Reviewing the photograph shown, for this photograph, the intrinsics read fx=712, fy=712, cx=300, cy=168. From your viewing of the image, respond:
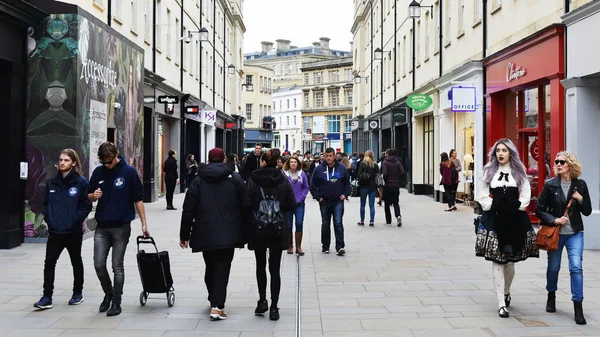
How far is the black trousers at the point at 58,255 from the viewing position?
7562 millimetres

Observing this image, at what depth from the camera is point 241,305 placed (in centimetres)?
783

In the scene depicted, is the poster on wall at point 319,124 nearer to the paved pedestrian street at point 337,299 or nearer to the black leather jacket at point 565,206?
the paved pedestrian street at point 337,299

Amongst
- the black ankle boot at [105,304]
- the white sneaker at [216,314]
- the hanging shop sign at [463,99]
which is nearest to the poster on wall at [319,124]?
the hanging shop sign at [463,99]

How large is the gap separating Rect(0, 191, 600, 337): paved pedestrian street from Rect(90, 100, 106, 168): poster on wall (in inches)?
75.6

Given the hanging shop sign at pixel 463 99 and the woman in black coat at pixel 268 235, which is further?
the hanging shop sign at pixel 463 99

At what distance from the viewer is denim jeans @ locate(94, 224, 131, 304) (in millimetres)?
7383

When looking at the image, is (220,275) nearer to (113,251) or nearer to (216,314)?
(216,314)

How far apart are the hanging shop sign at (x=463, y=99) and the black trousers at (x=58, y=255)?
12589 mm

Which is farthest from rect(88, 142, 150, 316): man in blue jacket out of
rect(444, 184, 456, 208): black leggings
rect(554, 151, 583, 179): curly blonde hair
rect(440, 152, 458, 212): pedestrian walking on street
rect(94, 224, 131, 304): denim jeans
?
rect(444, 184, 456, 208): black leggings

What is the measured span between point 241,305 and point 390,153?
1031cm

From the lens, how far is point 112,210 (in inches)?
291

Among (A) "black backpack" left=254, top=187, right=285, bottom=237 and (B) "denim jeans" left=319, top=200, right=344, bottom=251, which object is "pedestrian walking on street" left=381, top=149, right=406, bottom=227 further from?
(A) "black backpack" left=254, top=187, right=285, bottom=237

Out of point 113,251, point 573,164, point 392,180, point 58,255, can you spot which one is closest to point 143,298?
point 113,251

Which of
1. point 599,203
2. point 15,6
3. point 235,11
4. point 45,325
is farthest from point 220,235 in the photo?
point 235,11
